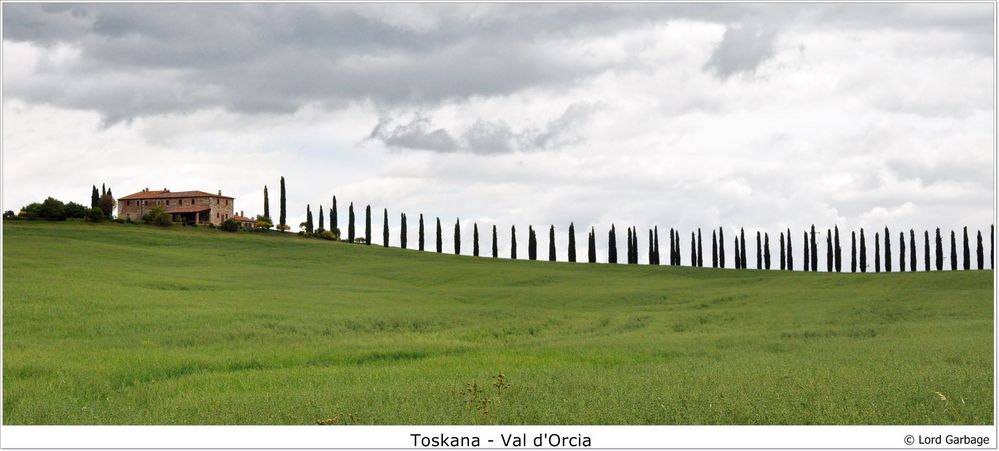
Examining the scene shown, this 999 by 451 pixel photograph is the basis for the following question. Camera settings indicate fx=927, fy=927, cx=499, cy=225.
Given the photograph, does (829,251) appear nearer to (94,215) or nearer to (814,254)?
(814,254)

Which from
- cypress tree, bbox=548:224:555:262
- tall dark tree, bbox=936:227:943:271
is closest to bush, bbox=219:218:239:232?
cypress tree, bbox=548:224:555:262

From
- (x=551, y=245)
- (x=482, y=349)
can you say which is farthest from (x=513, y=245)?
(x=482, y=349)

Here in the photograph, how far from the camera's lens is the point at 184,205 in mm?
122938

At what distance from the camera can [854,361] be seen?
848 inches

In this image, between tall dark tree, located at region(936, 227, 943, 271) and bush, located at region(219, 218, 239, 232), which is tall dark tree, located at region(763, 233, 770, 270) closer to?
tall dark tree, located at region(936, 227, 943, 271)

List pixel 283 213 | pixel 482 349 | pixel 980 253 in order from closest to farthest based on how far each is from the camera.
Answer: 1. pixel 482 349
2. pixel 980 253
3. pixel 283 213

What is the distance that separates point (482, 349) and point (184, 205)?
341 ft

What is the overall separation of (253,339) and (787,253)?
84.2 meters

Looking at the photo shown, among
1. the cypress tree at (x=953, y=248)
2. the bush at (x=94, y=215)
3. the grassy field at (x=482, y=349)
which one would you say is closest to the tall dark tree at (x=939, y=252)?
the cypress tree at (x=953, y=248)

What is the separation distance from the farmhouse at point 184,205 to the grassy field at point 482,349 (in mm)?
54704

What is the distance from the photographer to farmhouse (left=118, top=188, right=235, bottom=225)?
121375 mm

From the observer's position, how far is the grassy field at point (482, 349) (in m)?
14.0
